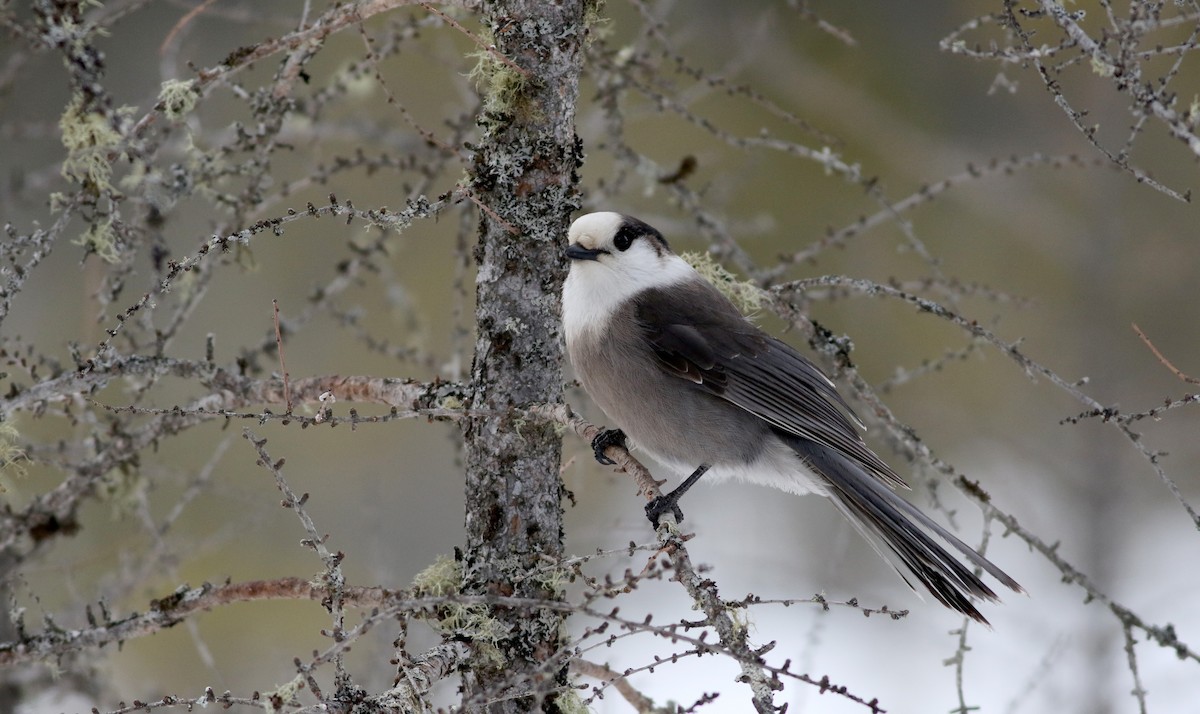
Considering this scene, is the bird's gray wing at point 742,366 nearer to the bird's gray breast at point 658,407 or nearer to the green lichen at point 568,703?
the bird's gray breast at point 658,407

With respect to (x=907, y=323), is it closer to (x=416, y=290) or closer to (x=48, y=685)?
(x=416, y=290)

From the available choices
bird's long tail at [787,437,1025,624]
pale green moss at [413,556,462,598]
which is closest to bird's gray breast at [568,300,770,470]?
bird's long tail at [787,437,1025,624]

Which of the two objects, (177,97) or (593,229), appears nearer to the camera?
(177,97)

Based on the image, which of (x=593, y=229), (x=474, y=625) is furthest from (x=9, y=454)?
(x=593, y=229)

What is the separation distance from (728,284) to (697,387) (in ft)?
1.10

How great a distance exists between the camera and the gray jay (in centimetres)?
296

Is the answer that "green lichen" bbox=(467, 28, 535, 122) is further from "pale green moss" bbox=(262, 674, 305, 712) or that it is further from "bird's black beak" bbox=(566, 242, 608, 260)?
"pale green moss" bbox=(262, 674, 305, 712)

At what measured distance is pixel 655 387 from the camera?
3068 mm

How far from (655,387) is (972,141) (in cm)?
481

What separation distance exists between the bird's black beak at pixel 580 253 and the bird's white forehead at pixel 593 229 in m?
0.03

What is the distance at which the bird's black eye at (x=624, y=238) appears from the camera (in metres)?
3.12

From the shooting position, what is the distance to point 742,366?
3.09 meters

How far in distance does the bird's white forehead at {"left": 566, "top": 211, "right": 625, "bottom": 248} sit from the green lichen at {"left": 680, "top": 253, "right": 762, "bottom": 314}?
313 mm

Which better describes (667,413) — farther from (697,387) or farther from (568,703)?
(568,703)
